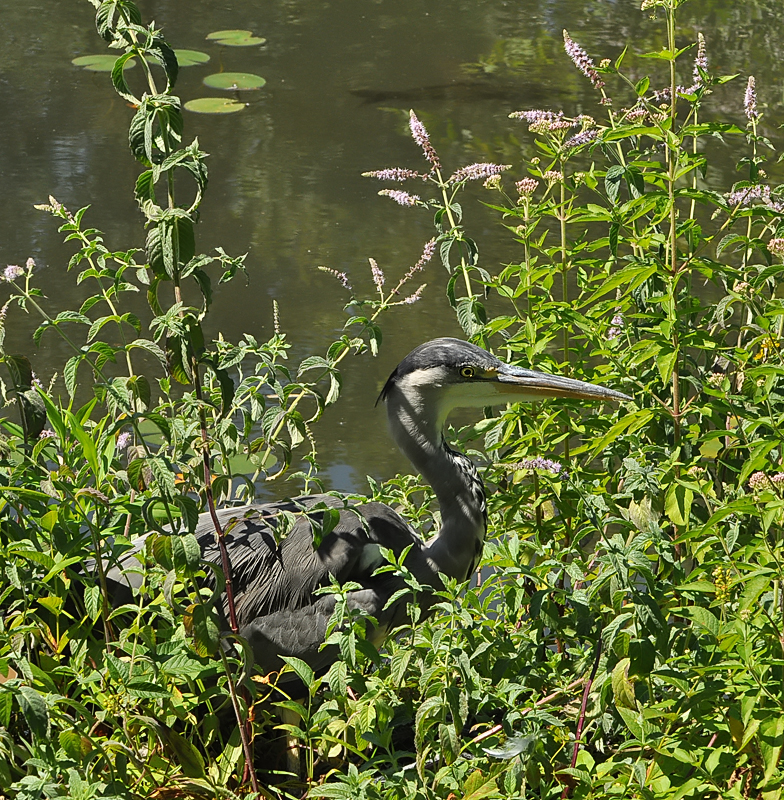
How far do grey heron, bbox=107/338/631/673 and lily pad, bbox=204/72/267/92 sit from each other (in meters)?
6.01

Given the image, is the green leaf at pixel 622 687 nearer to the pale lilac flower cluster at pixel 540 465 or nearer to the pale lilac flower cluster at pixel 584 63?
the pale lilac flower cluster at pixel 540 465

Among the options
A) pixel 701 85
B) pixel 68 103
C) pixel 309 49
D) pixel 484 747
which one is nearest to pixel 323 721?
pixel 484 747

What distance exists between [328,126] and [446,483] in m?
5.48

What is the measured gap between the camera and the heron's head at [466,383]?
306 cm

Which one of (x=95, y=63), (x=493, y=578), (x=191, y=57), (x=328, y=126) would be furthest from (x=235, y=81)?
(x=493, y=578)

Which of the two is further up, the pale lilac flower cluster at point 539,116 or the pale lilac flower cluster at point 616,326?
the pale lilac flower cluster at point 539,116

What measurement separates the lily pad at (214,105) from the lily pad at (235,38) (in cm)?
131

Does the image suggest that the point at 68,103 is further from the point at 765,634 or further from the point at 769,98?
the point at 765,634

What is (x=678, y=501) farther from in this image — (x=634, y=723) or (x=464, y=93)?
(x=464, y=93)

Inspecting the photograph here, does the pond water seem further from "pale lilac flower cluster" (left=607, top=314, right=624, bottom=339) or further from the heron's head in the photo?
"pale lilac flower cluster" (left=607, top=314, right=624, bottom=339)

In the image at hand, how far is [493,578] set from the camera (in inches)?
105

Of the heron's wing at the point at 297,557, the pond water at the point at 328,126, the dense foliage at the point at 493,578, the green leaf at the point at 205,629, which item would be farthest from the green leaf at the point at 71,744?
the pond water at the point at 328,126

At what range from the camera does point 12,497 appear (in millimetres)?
2631

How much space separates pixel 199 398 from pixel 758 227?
466 centimetres
